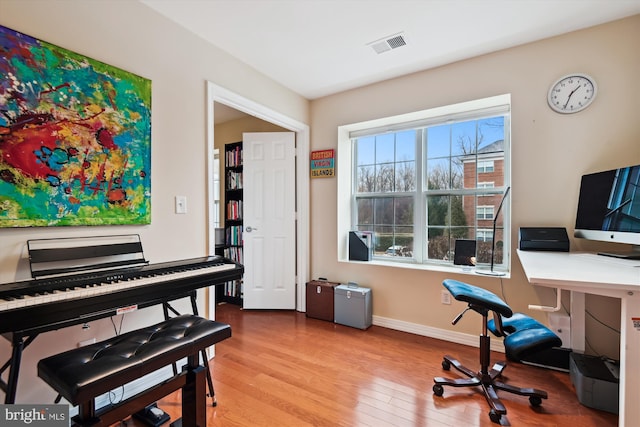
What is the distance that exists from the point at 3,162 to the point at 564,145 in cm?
343

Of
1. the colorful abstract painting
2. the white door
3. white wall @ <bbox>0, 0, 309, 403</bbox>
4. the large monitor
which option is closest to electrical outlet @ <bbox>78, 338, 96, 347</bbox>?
white wall @ <bbox>0, 0, 309, 403</bbox>

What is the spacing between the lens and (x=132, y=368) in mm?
1126

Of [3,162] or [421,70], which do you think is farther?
[421,70]

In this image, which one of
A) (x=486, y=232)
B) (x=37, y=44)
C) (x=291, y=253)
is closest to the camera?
(x=37, y=44)

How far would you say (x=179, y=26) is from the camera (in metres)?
2.15

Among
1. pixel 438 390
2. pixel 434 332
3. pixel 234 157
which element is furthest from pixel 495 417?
pixel 234 157

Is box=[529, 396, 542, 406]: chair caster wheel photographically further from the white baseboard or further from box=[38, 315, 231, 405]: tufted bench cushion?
box=[38, 315, 231, 405]: tufted bench cushion

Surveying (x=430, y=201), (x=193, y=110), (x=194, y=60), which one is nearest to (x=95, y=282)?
(x=193, y=110)

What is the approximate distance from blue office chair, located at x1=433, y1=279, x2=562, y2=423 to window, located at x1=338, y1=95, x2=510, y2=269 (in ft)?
3.35

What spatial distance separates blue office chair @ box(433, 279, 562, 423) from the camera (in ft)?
5.41

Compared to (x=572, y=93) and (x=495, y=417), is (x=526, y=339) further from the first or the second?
(x=572, y=93)

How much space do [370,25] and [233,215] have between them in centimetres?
272

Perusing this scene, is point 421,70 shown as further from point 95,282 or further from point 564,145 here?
point 95,282

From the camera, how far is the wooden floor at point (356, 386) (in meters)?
1.67
